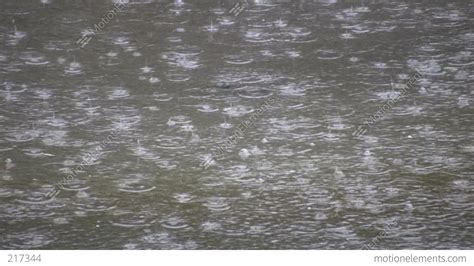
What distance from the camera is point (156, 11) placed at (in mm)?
5781

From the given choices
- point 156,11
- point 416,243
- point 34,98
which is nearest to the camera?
point 416,243

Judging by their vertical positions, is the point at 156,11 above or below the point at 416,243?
above

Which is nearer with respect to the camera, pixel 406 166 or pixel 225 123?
pixel 406 166

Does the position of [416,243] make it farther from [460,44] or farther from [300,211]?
[460,44]

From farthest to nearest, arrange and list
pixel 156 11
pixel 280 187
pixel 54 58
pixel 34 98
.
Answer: pixel 156 11
pixel 54 58
pixel 34 98
pixel 280 187

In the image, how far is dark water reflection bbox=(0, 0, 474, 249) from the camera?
12.6 feet

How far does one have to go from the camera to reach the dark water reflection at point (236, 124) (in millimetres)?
3838

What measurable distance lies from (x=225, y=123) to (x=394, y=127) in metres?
0.93

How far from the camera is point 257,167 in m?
4.20

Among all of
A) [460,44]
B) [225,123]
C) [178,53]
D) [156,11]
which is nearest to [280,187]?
[225,123]

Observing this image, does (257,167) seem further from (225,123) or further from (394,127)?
(394,127)

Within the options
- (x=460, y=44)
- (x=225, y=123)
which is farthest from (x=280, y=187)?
(x=460, y=44)

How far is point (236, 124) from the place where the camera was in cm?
453

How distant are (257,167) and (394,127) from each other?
83cm
